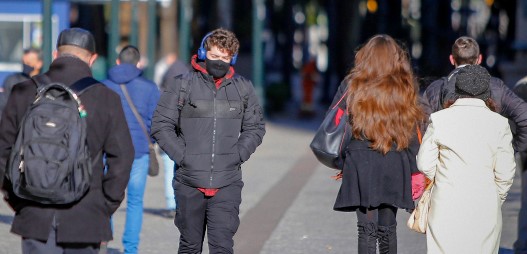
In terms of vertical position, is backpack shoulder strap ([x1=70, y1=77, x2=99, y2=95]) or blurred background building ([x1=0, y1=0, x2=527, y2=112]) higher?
backpack shoulder strap ([x1=70, y1=77, x2=99, y2=95])

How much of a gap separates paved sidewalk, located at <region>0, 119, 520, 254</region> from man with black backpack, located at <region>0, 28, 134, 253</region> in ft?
12.1

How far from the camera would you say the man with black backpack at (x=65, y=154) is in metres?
5.41

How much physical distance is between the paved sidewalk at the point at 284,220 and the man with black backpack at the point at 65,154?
369cm

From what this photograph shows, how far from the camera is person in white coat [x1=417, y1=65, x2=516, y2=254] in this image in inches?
249

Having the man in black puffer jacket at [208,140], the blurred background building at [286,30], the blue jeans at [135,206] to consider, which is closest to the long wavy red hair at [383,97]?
A: the man in black puffer jacket at [208,140]

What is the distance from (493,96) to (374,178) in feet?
3.53

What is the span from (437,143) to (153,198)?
24.4 ft

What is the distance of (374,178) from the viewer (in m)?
7.39

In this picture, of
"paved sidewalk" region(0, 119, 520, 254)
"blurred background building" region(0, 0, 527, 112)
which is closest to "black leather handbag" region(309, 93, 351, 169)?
"paved sidewalk" region(0, 119, 520, 254)

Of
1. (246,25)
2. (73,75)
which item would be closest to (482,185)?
(73,75)

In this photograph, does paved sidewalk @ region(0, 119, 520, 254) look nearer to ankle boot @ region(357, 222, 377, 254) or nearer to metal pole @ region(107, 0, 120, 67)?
ankle boot @ region(357, 222, 377, 254)

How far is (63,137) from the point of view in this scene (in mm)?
5426

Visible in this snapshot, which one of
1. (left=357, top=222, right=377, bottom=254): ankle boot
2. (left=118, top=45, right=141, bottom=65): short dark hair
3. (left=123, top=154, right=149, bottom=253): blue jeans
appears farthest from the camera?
(left=118, top=45, right=141, bottom=65): short dark hair

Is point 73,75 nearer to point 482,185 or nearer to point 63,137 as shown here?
point 63,137
